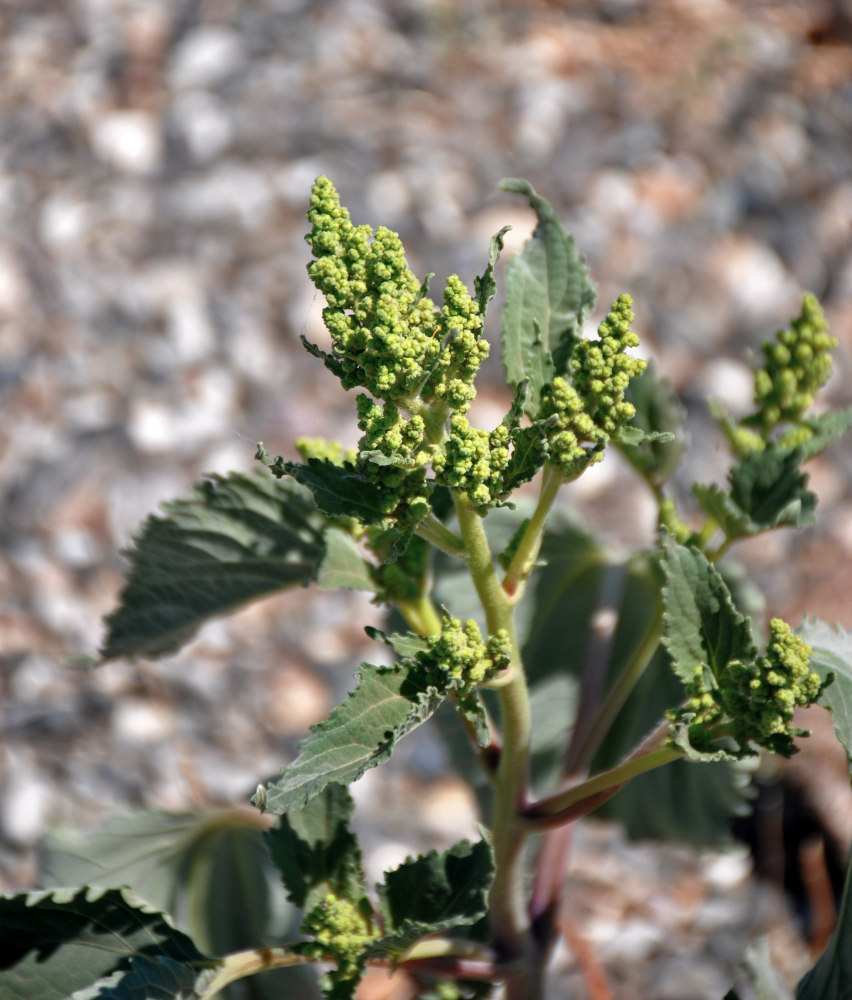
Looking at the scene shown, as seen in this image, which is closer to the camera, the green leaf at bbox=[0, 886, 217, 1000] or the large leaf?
the green leaf at bbox=[0, 886, 217, 1000]

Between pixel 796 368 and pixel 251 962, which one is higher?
pixel 796 368

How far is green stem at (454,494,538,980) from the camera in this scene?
44cm

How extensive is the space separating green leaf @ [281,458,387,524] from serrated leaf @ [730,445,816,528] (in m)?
0.23

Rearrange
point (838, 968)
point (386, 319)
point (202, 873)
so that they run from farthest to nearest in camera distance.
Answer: point (202, 873), point (838, 968), point (386, 319)

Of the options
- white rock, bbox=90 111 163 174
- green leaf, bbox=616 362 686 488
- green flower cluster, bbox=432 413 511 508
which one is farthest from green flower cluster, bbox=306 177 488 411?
white rock, bbox=90 111 163 174

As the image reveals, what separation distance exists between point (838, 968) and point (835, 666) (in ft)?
0.44

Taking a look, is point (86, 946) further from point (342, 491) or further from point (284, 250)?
point (284, 250)

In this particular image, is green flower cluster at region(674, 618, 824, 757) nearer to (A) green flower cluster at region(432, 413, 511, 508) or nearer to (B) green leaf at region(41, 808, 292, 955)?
(A) green flower cluster at region(432, 413, 511, 508)

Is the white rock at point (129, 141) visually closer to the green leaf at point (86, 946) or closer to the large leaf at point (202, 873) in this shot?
the large leaf at point (202, 873)

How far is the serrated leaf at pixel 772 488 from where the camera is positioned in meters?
0.54

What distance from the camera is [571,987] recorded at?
4.41ft

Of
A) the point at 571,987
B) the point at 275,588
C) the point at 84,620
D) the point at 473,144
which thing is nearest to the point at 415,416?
the point at 275,588

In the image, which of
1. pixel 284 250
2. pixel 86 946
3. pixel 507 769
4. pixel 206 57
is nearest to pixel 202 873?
pixel 86 946

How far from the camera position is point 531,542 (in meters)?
0.47
